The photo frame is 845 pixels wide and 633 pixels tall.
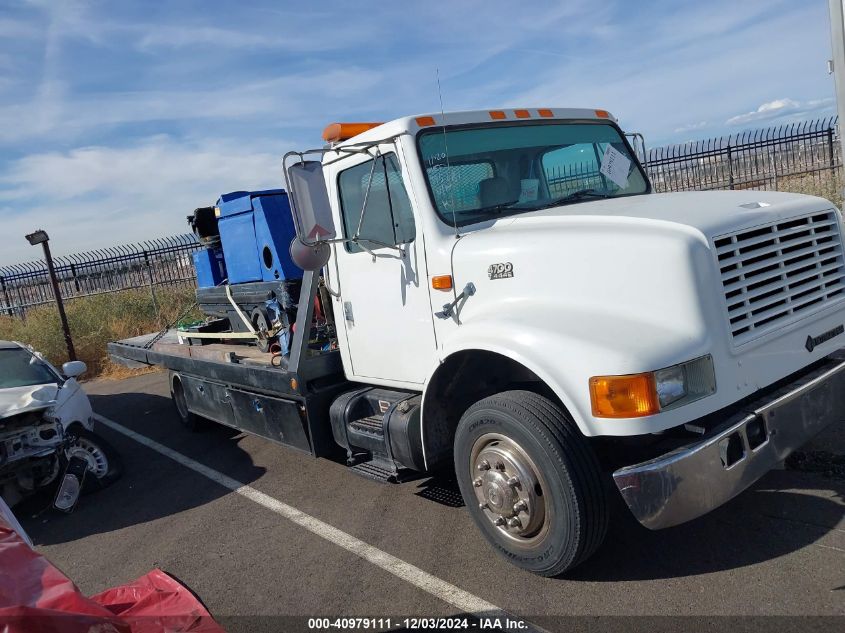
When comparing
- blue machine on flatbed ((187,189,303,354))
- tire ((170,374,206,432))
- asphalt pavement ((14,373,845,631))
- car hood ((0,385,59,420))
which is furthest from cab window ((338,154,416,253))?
tire ((170,374,206,432))

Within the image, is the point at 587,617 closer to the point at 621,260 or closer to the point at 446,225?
the point at 621,260

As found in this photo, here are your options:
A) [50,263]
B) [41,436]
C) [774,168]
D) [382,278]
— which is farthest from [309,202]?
[774,168]

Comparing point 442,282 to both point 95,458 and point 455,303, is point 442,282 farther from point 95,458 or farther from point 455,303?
point 95,458

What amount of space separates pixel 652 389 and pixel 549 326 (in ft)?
1.88

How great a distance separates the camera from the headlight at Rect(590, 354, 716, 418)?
288cm

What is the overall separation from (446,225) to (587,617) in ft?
7.02

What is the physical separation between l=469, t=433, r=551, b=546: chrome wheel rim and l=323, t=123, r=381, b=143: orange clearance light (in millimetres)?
2344

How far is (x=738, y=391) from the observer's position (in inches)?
124

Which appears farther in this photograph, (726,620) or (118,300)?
(118,300)

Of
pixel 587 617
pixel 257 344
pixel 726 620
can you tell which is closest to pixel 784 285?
pixel 726 620

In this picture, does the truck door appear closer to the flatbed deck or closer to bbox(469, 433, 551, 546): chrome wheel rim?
the flatbed deck

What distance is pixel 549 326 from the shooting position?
3254mm

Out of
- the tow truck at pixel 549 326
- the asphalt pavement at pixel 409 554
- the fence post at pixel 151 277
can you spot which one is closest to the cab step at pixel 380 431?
the tow truck at pixel 549 326

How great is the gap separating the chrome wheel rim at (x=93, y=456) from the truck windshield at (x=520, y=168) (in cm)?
407
